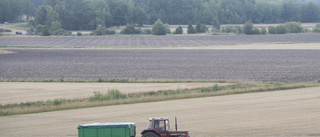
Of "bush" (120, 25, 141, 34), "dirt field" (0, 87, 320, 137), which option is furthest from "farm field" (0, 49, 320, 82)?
"bush" (120, 25, 141, 34)

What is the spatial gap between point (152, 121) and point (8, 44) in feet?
313

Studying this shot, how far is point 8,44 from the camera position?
108188mm

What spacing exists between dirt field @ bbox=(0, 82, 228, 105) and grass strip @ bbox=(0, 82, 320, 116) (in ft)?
7.38

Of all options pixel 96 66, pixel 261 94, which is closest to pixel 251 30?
pixel 96 66

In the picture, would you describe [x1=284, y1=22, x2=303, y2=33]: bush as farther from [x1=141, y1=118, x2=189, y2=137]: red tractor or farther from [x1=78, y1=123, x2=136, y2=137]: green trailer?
[x1=78, y1=123, x2=136, y2=137]: green trailer

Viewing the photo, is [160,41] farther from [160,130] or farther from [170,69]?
[160,130]

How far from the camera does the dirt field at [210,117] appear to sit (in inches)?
933

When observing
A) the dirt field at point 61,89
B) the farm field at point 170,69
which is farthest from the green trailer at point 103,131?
the farm field at point 170,69

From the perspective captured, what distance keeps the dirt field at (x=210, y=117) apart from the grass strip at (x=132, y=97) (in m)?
1.12

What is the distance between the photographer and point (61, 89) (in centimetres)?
4047

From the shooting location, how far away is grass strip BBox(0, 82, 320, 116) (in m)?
30.8

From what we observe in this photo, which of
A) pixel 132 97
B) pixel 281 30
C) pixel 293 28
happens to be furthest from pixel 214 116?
pixel 293 28

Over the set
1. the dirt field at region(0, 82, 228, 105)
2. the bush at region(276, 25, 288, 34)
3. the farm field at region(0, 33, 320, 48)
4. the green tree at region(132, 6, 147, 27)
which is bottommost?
the dirt field at region(0, 82, 228, 105)

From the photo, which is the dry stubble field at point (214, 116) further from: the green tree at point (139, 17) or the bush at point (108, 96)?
the green tree at point (139, 17)
